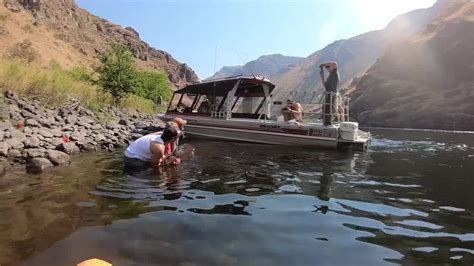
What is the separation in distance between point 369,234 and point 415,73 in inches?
4106

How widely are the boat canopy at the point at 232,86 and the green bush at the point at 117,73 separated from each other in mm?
6568

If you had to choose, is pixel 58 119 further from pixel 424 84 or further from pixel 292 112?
pixel 424 84

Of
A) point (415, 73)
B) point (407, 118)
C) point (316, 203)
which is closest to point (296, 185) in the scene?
point (316, 203)

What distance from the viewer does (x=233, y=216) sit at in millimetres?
6770

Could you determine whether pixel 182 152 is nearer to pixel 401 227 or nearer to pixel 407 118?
pixel 401 227

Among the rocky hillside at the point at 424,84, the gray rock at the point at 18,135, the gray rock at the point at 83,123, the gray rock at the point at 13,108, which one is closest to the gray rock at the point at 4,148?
the gray rock at the point at 18,135

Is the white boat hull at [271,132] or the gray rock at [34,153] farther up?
the white boat hull at [271,132]

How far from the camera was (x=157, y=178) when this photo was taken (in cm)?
961

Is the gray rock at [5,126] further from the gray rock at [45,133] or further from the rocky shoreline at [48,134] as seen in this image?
the gray rock at [45,133]

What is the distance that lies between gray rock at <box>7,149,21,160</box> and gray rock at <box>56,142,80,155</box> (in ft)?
5.69

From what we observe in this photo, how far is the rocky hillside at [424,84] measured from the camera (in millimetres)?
74750

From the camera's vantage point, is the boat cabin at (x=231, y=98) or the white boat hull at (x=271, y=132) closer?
the white boat hull at (x=271, y=132)

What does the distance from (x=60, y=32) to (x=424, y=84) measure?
79852mm

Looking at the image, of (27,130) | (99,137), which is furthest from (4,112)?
(99,137)
